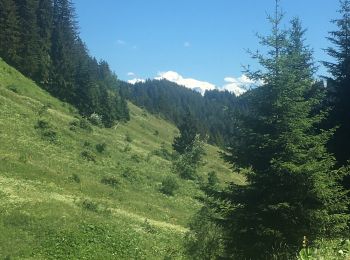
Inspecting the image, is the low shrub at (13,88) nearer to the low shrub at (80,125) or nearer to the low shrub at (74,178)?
the low shrub at (80,125)

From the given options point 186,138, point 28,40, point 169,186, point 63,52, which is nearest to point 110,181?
point 169,186

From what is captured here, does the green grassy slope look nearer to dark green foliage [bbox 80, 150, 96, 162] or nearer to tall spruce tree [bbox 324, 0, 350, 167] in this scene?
dark green foliage [bbox 80, 150, 96, 162]

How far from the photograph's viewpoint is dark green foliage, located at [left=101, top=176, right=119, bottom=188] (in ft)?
160

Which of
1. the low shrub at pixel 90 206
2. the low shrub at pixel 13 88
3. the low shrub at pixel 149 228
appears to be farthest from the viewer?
the low shrub at pixel 13 88

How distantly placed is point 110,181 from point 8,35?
47105 millimetres

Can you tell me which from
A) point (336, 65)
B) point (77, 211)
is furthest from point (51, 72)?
point (336, 65)

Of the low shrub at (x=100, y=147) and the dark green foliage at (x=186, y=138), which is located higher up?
the dark green foliage at (x=186, y=138)

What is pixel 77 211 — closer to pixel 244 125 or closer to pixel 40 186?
pixel 40 186

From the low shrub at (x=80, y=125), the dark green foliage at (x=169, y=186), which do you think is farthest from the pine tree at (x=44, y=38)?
the dark green foliage at (x=169, y=186)

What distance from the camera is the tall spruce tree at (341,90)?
23.4 meters

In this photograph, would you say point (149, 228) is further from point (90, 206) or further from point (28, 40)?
point (28, 40)

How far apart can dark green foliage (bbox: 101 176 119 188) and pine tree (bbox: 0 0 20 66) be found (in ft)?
146

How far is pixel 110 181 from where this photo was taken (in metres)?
49.1

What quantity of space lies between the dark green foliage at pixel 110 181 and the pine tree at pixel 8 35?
4450cm
